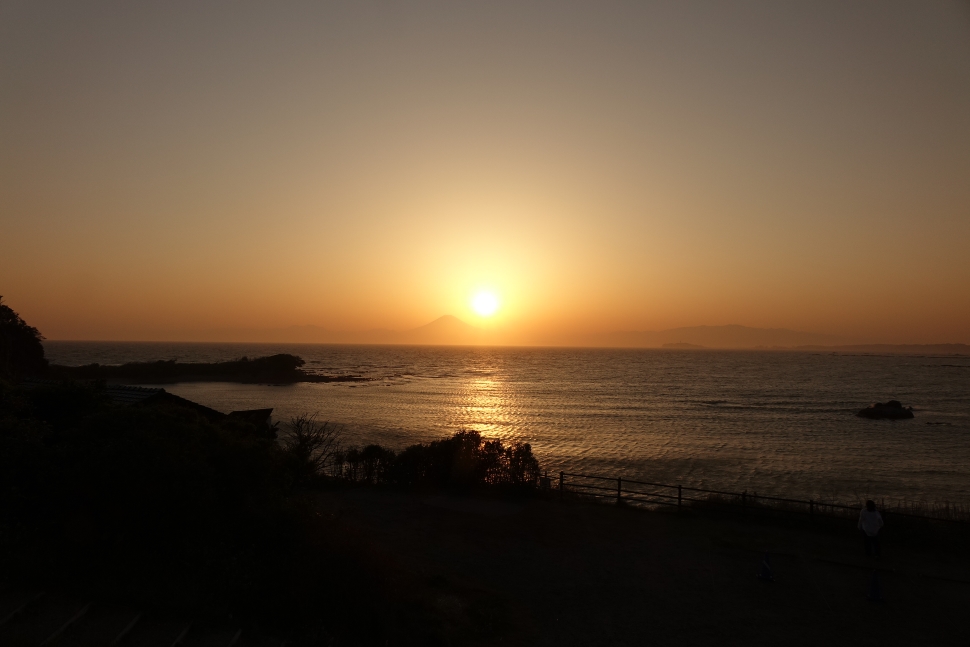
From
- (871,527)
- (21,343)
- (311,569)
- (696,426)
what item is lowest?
→ (696,426)

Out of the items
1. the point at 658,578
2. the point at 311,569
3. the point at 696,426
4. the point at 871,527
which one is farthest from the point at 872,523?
the point at 696,426

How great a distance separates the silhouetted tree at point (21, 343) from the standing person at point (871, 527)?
56.7m

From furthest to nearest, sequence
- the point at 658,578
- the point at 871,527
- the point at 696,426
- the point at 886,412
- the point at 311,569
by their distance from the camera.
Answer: the point at 886,412 < the point at 696,426 < the point at 871,527 < the point at 658,578 < the point at 311,569

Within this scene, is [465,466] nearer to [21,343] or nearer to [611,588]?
[611,588]

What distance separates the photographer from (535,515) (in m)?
19.0

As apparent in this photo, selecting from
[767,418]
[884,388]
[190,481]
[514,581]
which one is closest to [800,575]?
[514,581]

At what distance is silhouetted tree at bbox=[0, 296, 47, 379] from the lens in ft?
156

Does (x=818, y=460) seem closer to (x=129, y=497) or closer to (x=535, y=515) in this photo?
(x=535, y=515)

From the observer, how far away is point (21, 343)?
5019cm

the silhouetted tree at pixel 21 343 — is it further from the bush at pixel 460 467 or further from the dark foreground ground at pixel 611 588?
the dark foreground ground at pixel 611 588

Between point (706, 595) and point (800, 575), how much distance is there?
114 inches

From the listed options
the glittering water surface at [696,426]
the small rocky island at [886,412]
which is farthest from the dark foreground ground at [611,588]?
the small rocky island at [886,412]

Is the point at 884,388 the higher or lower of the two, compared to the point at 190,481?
lower

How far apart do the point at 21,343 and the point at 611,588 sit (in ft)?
190
